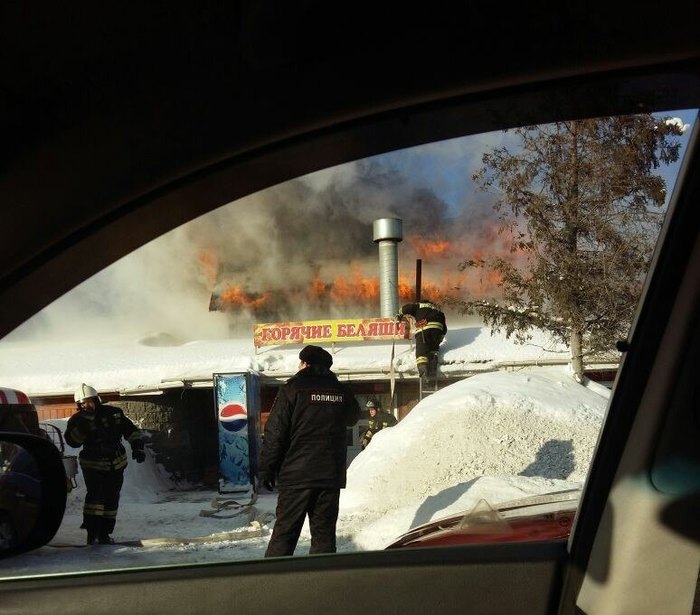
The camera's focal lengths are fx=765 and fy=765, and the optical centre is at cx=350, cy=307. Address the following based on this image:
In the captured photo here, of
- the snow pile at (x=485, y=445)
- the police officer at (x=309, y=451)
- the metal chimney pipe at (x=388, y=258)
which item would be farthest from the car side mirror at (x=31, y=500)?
the metal chimney pipe at (x=388, y=258)

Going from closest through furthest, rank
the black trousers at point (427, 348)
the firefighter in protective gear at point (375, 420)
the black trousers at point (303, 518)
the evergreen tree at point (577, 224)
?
the evergreen tree at point (577, 224) → the black trousers at point (427, 348) → the firefighter in protective gear at point (375, 420) → the black trousers at point (303, 518)

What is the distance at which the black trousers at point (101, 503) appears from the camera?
1.98 meters

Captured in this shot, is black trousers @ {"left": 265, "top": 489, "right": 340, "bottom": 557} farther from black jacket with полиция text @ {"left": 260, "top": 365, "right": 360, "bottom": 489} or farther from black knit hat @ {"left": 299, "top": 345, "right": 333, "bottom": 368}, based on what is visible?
black knit hat @ {"left": 299, "top": 345, "right": 333, "bottom": 368}

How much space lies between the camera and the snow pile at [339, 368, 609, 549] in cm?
185

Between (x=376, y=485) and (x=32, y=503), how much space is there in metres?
0.88

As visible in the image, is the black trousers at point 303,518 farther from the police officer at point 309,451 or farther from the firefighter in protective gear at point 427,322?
the firefighter in protective gear at point 427,322

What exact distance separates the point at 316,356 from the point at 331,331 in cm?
11

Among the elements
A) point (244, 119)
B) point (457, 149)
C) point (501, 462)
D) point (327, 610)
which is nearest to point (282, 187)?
point (244, 119)

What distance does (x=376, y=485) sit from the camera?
2.01 m

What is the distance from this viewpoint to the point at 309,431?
7.23ft

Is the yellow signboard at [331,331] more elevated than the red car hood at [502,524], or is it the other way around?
the yellow signboard at [331,331]

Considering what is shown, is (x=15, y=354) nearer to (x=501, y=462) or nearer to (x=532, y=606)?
(x=501, y=462)


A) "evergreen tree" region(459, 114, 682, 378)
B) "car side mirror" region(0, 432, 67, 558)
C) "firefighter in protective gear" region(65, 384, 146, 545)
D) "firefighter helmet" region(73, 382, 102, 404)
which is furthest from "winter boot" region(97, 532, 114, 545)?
"evergreen tree" region(459, 114, 682, 378)

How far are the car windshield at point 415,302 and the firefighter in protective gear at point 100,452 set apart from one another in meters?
0.04
